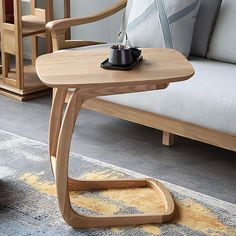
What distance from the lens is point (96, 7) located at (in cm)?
336

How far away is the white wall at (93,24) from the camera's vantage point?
331 cm

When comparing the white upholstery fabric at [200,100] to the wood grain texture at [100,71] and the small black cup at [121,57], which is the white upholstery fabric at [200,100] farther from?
the small black cup at [121,57]

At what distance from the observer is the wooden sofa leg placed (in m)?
2.49

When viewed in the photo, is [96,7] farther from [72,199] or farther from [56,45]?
[72,199]

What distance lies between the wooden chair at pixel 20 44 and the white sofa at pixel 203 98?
621 millimetres

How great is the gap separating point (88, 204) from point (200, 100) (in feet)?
1.97

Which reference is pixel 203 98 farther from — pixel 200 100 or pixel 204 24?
pixel 204 24

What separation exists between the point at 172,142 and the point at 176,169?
0.25 metres

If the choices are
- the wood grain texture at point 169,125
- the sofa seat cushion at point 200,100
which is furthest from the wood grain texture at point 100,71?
the wood grain texture at point 169,125

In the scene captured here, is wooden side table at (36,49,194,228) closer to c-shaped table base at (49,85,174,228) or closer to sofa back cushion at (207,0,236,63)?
c-shaped table base at (49,85,174,228)

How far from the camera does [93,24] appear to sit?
11.2ft

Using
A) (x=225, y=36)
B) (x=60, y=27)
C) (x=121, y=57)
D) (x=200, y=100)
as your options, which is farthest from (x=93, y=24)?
(x=121, y=57)

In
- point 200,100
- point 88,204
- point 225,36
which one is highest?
point 225,36

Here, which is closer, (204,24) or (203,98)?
(203,98)
